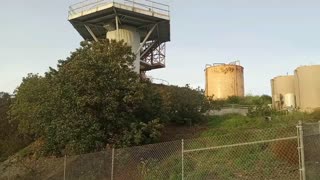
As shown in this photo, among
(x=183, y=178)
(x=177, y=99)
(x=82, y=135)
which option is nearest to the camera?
(x=183, y=178)

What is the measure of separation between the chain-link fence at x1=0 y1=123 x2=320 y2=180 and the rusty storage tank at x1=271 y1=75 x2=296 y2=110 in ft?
56.6

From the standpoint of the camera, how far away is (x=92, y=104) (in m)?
22.0

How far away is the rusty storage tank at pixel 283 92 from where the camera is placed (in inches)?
1412

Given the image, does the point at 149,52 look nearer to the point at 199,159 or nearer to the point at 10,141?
the point at 10,141

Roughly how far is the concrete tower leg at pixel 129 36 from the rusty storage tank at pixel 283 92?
34.1ft

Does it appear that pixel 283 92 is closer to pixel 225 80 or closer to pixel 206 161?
pixel 225 80

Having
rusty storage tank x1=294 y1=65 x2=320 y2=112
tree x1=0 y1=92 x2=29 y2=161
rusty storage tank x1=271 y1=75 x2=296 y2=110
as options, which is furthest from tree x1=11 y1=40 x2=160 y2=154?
rusty storage tank x1=271 y1=75 x2=296 y2=110

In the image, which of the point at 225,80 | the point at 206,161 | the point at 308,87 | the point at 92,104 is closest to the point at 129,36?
the point at 308,87

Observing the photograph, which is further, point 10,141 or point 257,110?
point 10,141

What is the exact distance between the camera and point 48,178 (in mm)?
18984

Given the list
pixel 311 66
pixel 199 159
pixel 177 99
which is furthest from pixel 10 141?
pixel 199 159

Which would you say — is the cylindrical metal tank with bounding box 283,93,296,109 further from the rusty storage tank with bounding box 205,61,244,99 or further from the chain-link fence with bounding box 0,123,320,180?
the chain-link fence with bounding box 0,123,320,180

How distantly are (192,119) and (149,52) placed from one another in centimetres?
1472

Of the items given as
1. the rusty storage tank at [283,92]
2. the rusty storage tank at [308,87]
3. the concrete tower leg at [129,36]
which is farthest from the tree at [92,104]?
the rusty storage tank at [283,92]
